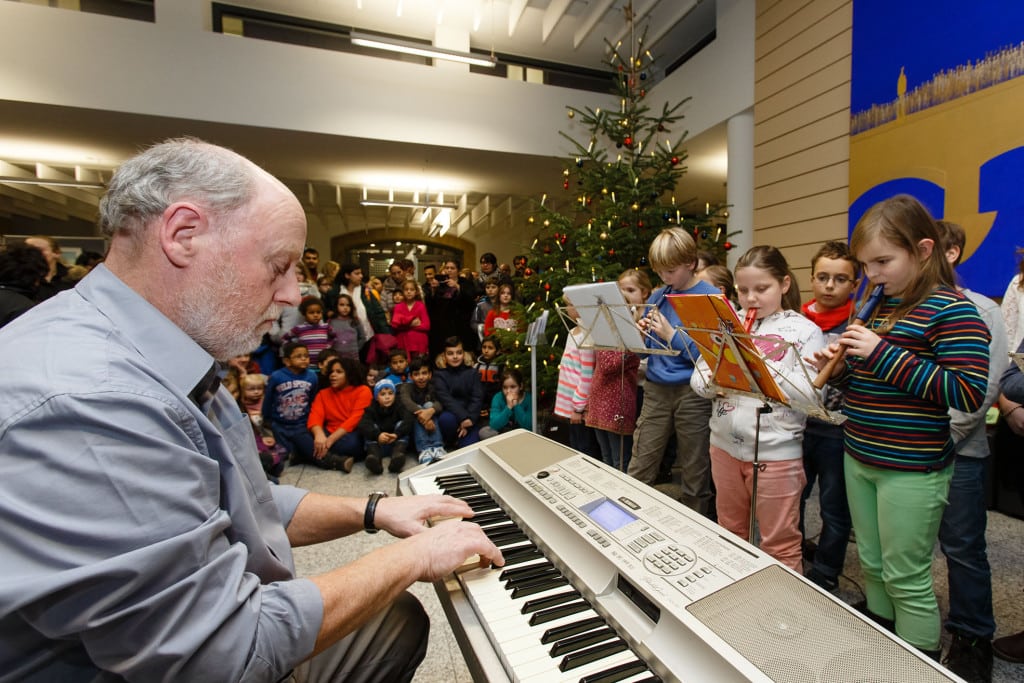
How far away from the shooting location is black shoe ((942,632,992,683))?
1498mm

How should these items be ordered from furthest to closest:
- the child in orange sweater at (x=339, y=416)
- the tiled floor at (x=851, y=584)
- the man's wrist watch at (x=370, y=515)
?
the child in orange sweater at (x=339, y=416)
the tiled floor at (x=851, y=584)
the man's wrist watch at (x=370, y=515)

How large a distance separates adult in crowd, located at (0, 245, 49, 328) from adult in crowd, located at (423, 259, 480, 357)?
3.54m

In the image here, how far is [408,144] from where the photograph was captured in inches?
237

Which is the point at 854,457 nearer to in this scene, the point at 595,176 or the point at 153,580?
the point at 153,580

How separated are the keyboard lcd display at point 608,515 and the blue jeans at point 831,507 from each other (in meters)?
1.51

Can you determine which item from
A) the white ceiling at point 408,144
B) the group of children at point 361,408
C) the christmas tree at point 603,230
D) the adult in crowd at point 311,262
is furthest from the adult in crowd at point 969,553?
the adult in crowd at point 311,262

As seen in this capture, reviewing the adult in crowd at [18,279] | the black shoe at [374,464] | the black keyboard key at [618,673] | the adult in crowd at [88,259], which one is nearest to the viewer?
→ the black keyboard key at [618,673]

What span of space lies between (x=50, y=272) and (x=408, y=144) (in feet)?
12.2

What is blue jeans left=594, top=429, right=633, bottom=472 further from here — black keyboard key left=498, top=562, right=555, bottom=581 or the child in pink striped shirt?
black keyboard key left=498, top=562, right=555, bottom=581

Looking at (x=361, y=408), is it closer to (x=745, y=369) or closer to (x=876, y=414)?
(x=745, y=369)

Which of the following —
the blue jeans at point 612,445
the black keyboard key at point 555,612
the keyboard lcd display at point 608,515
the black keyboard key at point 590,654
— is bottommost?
the blue jeans at point 612,445

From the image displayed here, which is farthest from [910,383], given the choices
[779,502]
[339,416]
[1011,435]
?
[339,416]

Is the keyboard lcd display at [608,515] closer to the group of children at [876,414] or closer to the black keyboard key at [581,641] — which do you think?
the black keyboard key at [581,641]

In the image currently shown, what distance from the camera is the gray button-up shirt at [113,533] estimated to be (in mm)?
548
